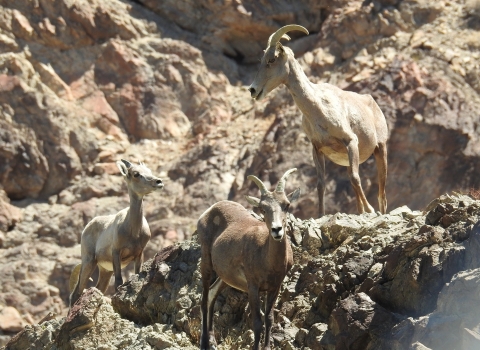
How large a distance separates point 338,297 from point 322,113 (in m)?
3.28

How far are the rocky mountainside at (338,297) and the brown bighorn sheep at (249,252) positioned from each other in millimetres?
589

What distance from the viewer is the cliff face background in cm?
1981

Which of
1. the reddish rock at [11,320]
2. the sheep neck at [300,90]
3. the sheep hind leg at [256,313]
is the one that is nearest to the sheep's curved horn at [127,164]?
the sheep neck at [300,90]

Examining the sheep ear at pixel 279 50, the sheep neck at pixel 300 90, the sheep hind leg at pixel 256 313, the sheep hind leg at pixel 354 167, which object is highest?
the sheep ear at pixel 279 50

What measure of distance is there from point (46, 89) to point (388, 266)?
14608mm

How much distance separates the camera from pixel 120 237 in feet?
44.9

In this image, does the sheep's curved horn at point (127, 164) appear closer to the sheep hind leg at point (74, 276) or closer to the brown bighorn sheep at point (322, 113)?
the sheep hind leg at point (74, 276)

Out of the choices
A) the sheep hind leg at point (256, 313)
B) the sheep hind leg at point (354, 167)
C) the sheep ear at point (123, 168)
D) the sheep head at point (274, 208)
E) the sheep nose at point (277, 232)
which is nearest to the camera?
A: the sheep nose at point (277, 232)

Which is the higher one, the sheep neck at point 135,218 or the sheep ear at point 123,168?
the sheep ear at point 123,168

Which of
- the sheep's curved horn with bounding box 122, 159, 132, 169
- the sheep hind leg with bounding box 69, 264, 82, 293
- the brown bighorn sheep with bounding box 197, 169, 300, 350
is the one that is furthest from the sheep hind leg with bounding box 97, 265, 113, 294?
the brown bighorn sheep with bounding box 197, 169, 300, 350

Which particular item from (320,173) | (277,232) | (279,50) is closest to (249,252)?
(277,232)

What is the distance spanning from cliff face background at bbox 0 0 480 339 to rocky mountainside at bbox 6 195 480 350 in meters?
7.49

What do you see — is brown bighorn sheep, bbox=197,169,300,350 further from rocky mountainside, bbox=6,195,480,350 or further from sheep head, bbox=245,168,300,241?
rocky mountainside, bbox=6,195,480,350

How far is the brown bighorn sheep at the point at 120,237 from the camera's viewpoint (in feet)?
44.8
